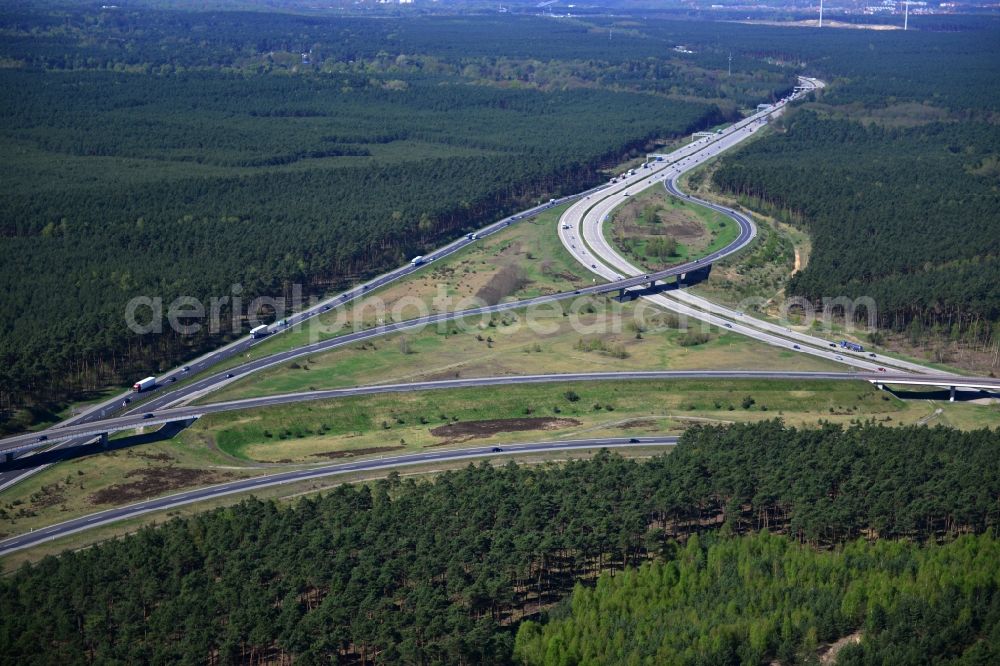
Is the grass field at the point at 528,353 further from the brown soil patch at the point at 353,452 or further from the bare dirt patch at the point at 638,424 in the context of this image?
the brown soil patch at the point at 353,452

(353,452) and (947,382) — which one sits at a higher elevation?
(947,382)

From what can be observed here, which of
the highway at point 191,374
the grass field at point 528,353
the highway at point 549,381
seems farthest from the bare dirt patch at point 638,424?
the highway at point 191,374

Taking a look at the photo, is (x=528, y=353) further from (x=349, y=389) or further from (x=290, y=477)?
(x=290, y=477)

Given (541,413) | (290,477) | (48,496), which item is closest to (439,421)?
(541,413)

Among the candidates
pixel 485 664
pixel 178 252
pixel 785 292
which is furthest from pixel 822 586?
pixel 178 252

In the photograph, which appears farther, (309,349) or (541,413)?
(309,349)

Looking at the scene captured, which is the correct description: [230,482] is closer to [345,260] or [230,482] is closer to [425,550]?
[425,550]
